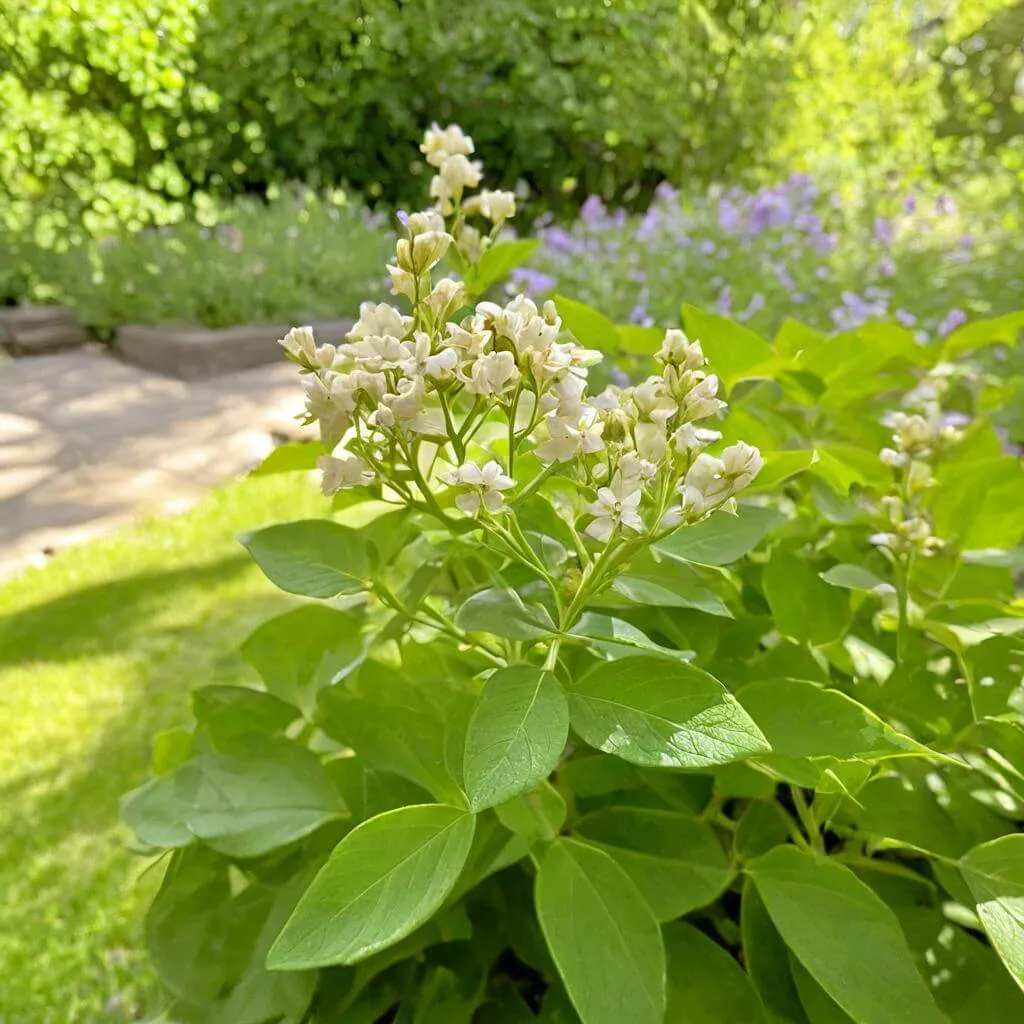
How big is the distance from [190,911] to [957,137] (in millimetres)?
7050

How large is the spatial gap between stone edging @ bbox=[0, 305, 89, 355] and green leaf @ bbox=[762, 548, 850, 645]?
441 cm

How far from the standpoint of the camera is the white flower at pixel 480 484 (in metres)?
0.37

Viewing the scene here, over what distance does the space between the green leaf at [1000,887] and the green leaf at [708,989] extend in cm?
11

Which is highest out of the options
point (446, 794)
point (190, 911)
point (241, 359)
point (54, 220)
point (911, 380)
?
point (911, 380)

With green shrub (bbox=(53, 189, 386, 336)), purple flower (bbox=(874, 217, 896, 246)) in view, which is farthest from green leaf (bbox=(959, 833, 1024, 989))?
green shrub (bbox=(53, 189, 386, 336))

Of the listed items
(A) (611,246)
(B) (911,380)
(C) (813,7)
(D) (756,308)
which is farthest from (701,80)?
(B) (911,380)

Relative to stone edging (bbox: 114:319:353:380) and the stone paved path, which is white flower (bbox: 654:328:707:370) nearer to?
the stone paved path

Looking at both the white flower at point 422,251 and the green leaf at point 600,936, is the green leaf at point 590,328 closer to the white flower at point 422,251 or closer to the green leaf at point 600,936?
the white flower at point 422,251

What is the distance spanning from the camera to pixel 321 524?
50 cm

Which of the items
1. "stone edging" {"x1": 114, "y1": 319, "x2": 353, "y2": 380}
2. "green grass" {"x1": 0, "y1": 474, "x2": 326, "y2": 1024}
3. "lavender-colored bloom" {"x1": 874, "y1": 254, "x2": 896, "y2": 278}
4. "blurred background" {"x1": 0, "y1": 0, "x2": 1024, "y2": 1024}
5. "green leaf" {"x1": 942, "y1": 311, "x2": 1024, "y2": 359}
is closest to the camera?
"green leaf" {"x1": 942, "y1": 311, "x2": 1024, "y2": 359}

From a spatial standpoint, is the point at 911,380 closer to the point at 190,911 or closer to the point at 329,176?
the point at 190,911

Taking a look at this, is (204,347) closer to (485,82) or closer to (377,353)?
(485,82)

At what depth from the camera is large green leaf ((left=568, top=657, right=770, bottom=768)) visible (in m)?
0.34

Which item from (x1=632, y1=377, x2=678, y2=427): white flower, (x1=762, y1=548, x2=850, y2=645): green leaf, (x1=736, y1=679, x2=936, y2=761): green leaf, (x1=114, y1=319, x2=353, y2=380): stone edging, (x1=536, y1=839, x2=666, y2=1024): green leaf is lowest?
(x1=114, y1=319, x2=353, y2=380): stone edging
